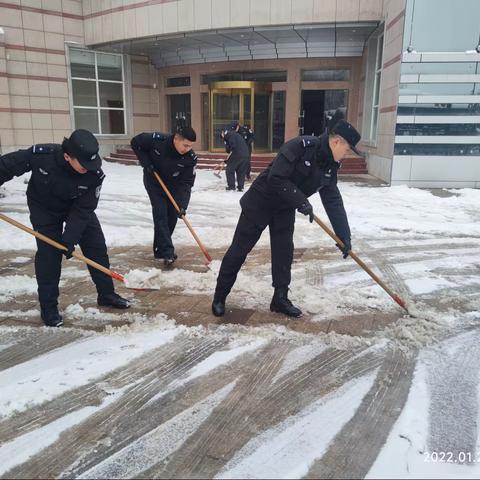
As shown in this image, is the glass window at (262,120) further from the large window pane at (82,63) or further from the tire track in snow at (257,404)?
the tire track in snow at (257,404)

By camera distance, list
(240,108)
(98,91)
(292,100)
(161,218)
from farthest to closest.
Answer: (98,91) → (240,108) → (292,100) → (161,218)

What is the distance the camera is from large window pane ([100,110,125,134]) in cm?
1741

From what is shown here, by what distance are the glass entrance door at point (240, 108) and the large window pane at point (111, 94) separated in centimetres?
371

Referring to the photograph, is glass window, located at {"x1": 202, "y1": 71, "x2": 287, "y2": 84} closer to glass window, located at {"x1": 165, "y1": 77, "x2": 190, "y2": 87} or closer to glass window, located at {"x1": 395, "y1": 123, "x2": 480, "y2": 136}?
glass window, located at {"x1": 165, "y1": 77, "x2": 190, "y2": 87}

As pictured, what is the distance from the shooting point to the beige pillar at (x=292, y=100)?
15695 mm

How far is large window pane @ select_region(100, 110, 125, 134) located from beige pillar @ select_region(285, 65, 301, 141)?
654cm

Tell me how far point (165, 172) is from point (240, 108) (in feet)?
39.5

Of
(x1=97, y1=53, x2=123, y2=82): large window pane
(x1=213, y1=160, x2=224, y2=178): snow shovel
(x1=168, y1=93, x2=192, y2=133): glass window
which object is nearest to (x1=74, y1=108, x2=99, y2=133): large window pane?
(x1=97, y1=53, x2=123, y2=82): large window pane

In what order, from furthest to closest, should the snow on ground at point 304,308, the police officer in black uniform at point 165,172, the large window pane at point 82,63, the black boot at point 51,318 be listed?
1. the large window pane at point 82,63
2. the police officer in black uniform at point 165,172
3. the black boot at point 51,318
4. the snow on ground at point 304,308

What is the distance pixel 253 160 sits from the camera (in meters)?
14.9

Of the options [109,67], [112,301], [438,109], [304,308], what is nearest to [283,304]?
[304,308]

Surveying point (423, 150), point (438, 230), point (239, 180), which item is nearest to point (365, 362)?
point (438, 230)

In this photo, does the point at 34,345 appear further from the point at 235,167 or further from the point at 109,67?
the point at 109,67

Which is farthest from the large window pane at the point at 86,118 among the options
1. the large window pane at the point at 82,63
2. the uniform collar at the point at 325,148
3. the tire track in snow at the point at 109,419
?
the tire track in snow at the point at 109,419
